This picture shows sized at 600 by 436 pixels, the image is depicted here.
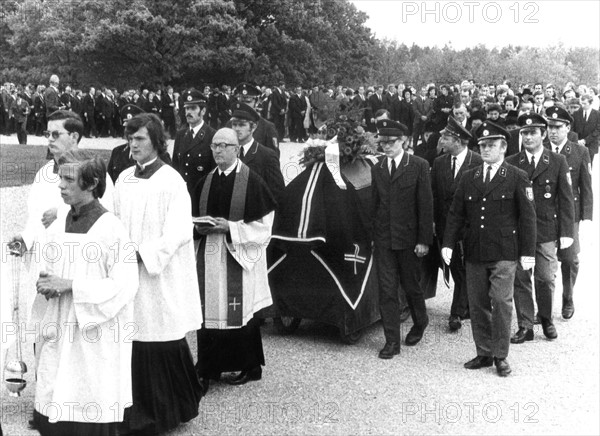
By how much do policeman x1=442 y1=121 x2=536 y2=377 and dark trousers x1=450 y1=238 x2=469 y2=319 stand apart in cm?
125

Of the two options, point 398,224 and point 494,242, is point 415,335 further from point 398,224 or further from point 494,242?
point 494,242

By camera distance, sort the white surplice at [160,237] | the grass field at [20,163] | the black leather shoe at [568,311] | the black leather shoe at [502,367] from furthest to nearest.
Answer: the grass field at [20,163] < the black leather shoe at [568,311] < the black leather shoe at [502,367] < the white surplice at [160,237]

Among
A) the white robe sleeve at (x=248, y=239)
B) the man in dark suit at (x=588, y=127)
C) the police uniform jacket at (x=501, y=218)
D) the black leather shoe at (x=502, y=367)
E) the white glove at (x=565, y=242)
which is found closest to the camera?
the white robe sleeve at (x=248, y=239)

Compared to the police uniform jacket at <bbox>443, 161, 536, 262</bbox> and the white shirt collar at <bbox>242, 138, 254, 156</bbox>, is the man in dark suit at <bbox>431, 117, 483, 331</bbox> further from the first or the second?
the white shirt collar at <bbox>242, 138, 254, 156</bbox>

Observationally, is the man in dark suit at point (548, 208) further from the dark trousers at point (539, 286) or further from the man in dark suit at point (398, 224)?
the man in dark suit at point (398, 224)

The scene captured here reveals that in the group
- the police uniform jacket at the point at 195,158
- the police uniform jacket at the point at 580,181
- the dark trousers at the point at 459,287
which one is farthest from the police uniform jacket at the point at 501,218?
the police uniform jacket at the point at 195,158

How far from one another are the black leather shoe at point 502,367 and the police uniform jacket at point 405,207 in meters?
1.18

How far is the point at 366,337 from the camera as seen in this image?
832 cm

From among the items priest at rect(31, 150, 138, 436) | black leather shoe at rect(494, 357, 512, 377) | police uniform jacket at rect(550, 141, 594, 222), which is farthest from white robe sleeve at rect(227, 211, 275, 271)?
police uniform jacket at rect(550, 141, 594, 222)

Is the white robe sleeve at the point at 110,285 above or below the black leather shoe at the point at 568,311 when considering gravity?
above

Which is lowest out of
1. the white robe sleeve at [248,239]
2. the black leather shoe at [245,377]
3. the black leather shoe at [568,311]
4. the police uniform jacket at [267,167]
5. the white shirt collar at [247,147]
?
the black leather shoe at [245,377]

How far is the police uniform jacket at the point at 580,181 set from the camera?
9.03 meters

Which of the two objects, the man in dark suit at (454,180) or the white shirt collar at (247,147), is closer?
the white shirt collar at (247,147)

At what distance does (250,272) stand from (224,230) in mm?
411
